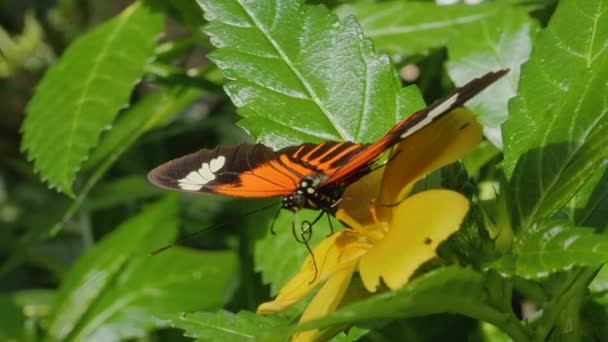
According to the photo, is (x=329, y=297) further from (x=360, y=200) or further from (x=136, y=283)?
(x=136, y=283)

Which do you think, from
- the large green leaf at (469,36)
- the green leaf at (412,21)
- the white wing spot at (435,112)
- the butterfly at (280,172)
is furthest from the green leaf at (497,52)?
the white wing spot at (435,112)

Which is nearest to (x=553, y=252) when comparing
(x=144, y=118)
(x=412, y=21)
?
(x=412, y=21)

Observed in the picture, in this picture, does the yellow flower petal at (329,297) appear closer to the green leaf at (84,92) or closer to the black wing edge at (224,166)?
the black wing edge at (224,166)

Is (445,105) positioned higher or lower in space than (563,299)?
higher

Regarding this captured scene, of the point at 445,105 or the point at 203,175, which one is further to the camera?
the point at 203,175

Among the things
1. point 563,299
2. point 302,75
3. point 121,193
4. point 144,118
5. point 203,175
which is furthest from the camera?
point 121,193
